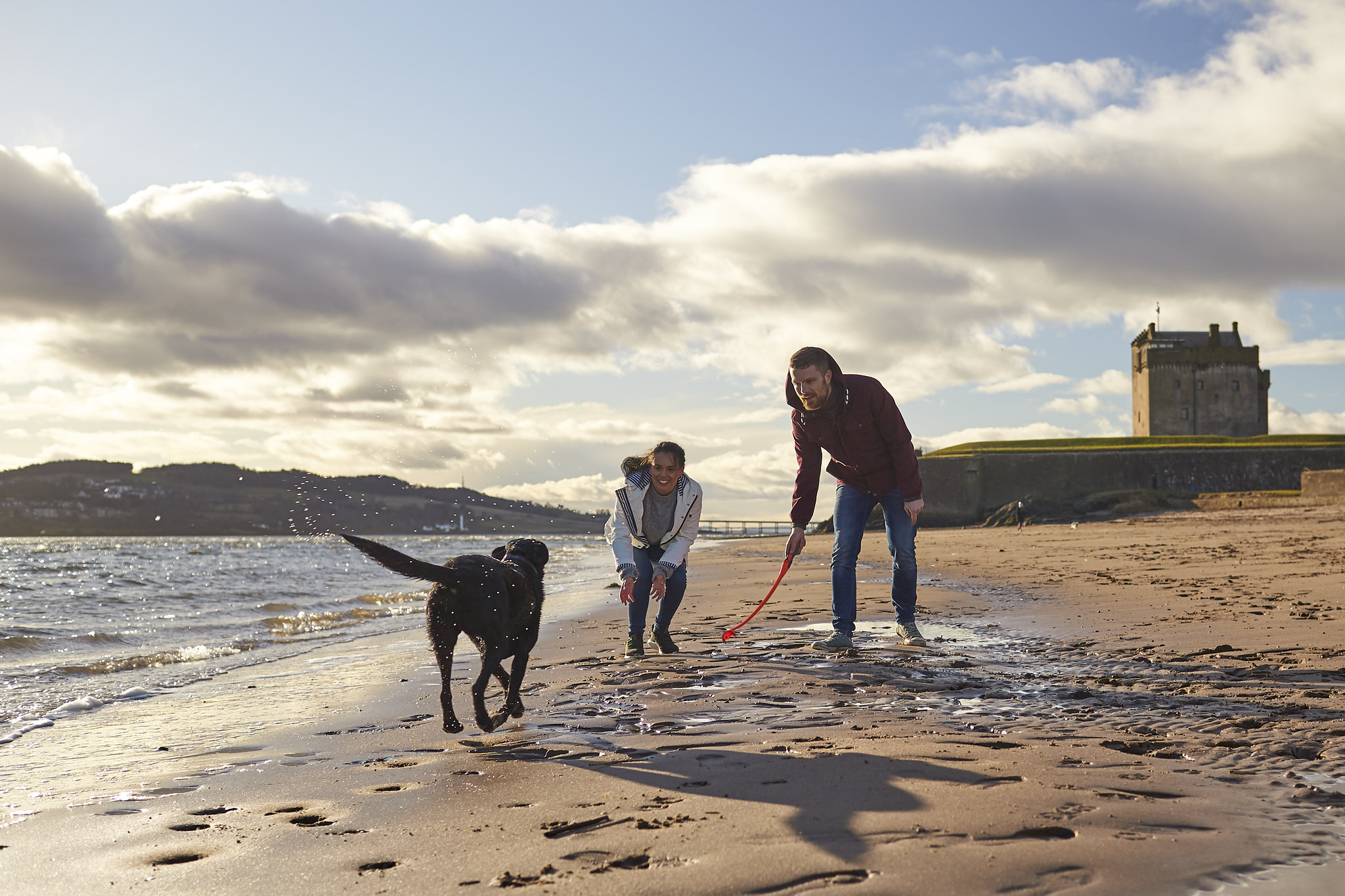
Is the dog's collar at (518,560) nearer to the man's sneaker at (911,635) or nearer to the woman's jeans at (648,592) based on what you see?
the woman's jeans at (648,592)

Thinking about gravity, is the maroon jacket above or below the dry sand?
above

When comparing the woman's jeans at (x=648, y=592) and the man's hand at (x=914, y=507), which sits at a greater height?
the man's hand at (x=914, y=507)

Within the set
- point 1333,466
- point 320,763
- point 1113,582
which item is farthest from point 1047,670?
point 1333,466

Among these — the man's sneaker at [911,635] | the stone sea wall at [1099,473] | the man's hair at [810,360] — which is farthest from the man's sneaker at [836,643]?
the stone sea wall at [1099,473]

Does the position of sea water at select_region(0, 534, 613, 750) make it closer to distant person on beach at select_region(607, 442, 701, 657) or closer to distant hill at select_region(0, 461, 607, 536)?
distant person on beach at select_region(607, 442, 701, 657)

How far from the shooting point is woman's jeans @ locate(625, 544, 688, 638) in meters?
5.67

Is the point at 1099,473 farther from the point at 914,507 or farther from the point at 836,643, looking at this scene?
the point at 836,643

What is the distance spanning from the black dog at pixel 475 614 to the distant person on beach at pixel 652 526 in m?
1.62

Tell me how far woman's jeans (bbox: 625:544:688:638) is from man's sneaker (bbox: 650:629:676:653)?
1 centimetres

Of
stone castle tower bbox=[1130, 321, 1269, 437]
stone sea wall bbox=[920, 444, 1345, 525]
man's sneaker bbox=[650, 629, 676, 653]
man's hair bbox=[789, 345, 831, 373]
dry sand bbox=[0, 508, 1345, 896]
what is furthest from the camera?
stone castle tower bbox=[1130, 321, 1269, 437]

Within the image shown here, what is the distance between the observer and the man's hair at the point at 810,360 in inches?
209

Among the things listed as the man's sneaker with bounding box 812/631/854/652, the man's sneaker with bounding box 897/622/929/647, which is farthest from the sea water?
the man's sneaker with bounding box 897/622/929/647

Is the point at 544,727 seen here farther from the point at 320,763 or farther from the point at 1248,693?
the point at 1248,693

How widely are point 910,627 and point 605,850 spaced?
3.97m
